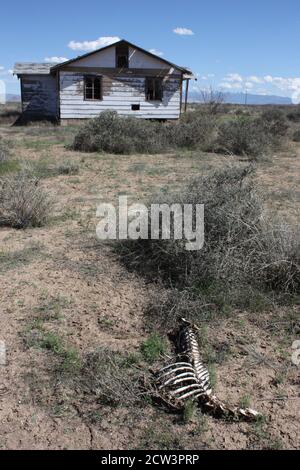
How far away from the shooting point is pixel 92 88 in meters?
18.6

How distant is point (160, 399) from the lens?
9.41ft

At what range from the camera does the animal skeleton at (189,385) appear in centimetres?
279

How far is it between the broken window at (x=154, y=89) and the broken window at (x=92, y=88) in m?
2.05

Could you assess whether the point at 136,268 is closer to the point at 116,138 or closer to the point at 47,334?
the point at 47,334

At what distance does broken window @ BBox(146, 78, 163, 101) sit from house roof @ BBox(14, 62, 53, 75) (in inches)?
178

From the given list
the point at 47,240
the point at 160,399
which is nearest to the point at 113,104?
the point at 47,240

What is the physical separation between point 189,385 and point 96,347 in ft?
2.86
